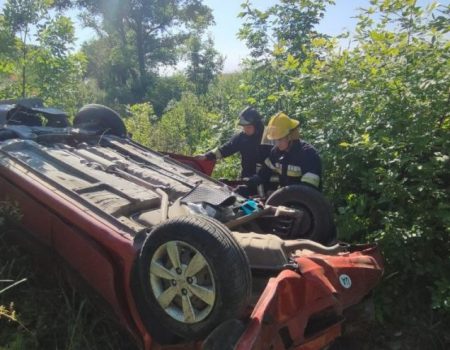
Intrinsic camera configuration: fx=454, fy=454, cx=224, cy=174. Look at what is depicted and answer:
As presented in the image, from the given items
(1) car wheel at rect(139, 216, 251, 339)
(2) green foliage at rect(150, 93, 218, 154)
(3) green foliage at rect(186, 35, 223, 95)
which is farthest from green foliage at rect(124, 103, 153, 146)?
(3) green foliage at rect(186, 35, 223, 95)

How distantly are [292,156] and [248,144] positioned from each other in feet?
3.96

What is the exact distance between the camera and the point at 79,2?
89.9 feet

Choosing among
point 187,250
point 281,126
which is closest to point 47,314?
point 187,250

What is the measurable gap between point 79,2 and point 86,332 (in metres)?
28.0

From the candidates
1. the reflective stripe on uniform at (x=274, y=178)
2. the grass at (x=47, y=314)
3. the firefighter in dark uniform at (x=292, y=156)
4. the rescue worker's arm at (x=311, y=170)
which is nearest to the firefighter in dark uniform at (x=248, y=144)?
the reflective stripe on uniform at (x=274, y=178)

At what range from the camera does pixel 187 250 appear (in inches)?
98.9

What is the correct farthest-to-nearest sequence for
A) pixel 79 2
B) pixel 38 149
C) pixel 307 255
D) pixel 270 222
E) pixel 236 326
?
pixel 79 2, pixel 38 149, pixel 270 222, pixel 307 255, pixel 236 326

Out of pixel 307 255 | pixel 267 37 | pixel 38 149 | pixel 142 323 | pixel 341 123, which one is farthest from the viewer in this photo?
pixel 267 37

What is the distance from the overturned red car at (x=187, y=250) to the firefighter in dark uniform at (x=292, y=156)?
57 cm

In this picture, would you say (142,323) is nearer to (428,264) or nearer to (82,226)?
(82,226)

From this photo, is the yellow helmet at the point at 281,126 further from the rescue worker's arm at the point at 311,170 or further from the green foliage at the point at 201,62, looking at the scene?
the green foliage at the point at 201,62

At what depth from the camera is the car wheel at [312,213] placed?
354 centimetres

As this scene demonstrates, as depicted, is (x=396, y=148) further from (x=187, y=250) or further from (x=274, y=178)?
(x=187, y=250)

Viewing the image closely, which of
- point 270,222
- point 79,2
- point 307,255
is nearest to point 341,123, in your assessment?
point 270,222
